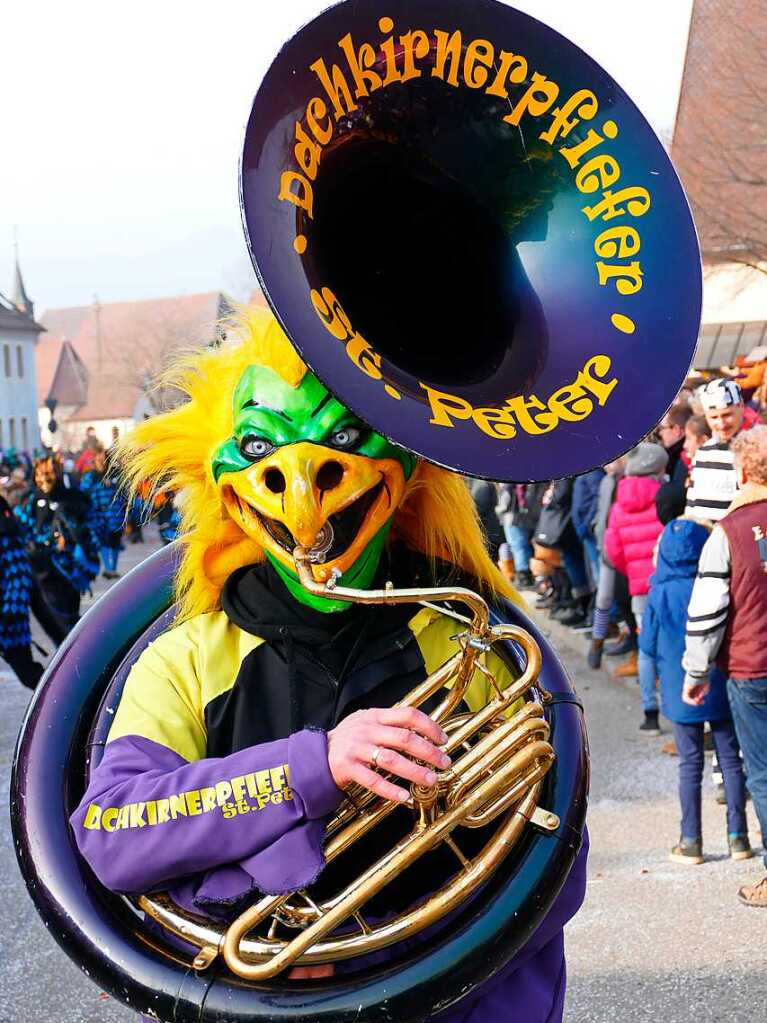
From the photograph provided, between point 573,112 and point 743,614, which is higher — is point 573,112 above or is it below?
above

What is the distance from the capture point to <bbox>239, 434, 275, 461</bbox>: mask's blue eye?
1.63 meters

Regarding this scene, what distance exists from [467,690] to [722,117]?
11.9 m

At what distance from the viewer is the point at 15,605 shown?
252 inches

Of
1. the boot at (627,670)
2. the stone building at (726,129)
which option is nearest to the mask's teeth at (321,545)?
the boot at (627,670)

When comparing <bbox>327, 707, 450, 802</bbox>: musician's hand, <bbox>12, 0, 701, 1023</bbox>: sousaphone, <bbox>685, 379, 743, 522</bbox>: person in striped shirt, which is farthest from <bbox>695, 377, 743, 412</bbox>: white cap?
<bbox>327, 707, 450, 802</bbox>: musician's hand

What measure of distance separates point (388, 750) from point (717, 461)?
3.80 m

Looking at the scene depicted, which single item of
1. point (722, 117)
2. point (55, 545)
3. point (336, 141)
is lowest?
point (55, 545)

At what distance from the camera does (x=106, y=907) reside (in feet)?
5.06

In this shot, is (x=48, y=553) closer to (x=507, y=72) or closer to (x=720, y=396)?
(x=720, y=396)

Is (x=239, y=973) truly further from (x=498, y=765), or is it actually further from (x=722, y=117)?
(x=722, y=117)

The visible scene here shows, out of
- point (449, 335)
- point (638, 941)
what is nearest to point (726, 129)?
point (638, 941)

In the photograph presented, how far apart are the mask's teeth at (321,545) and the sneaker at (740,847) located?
3210mm

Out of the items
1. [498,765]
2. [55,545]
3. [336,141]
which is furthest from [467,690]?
[55,545]

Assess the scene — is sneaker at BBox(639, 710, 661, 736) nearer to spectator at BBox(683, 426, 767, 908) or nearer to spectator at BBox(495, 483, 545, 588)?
spectator at BBox(683, 426, 767, 908)
